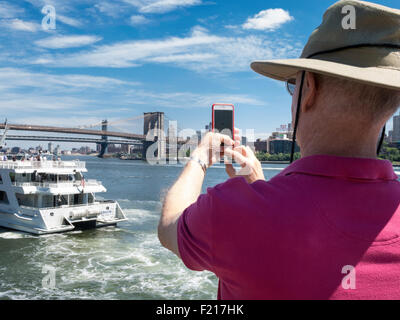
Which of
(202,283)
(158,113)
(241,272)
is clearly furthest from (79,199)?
(158,113)

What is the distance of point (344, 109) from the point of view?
0.71 m

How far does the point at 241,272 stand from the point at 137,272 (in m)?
9.57

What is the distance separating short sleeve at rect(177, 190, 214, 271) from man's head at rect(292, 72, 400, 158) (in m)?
0.27

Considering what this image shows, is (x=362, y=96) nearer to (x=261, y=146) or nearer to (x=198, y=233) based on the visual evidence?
(x=198, y=233)

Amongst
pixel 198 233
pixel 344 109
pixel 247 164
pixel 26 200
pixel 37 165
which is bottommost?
pixel 26 200

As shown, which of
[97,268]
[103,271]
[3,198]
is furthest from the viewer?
[3,198]

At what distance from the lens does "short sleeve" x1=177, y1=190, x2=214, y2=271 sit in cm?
68

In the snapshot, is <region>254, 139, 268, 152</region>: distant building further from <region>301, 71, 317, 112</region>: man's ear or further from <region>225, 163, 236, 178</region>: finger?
<region>301, 71, 317, 112</region>: man's ear

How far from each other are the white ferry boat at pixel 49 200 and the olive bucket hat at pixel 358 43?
43.5ft

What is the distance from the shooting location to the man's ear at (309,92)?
2.40 feet

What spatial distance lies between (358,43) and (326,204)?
32 cm

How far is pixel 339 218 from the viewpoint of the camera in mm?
656

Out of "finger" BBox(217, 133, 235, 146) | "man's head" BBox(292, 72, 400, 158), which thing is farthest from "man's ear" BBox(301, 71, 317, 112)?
"finger" BBox(217, 133, 235, 146)

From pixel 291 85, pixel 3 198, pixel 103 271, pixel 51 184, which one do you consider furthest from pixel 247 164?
pixel 3 198
